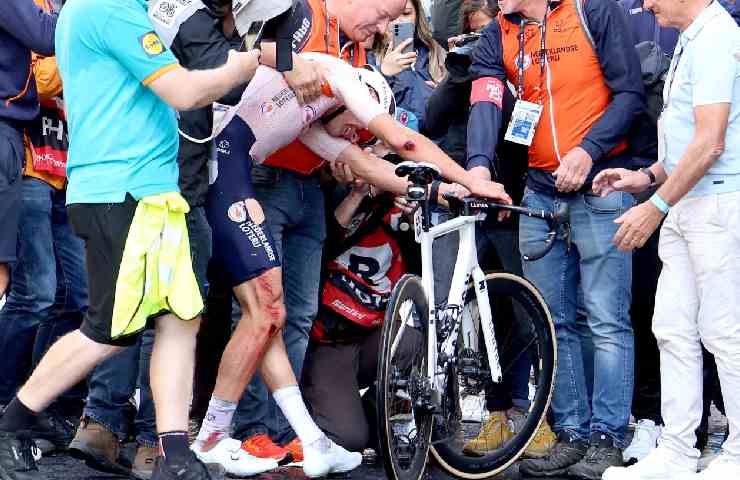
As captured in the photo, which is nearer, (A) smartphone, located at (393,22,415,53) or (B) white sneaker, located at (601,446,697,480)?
(B) white sneaker, located at (601,446,697,480)

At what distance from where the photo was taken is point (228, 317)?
6.84m

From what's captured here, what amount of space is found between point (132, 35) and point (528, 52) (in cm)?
214

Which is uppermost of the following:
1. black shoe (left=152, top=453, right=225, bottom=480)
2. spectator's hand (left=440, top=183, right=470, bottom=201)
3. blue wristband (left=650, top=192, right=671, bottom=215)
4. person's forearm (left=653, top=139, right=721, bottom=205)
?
person's forearm (left=653, top=139, right=721, bottom=205)

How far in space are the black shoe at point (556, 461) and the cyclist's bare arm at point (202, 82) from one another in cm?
217

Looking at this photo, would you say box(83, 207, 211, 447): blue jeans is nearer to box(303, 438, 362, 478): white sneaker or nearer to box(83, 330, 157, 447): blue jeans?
box(83, 330, 157, 447): blue jeans

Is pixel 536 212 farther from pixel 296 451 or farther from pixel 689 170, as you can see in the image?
pixel 296 451

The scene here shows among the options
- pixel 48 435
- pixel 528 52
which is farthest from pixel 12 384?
pixel 528 52

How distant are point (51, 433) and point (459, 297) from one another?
6.53 ft

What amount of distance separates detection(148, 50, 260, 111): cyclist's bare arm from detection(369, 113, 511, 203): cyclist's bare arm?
76cm

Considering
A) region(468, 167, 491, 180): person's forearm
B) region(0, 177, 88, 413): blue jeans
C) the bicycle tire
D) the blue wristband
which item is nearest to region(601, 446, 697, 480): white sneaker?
the bicycle tire

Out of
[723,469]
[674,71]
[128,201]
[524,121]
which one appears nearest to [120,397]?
[128,201]

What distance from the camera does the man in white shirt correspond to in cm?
545

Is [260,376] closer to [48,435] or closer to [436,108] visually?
[48,435]

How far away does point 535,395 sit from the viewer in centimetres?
612
